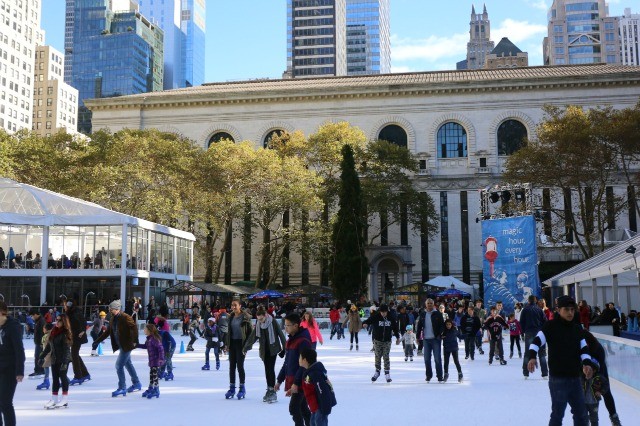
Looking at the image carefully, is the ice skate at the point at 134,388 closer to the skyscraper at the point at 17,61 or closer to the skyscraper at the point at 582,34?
the skyscraper at the point at 17,61

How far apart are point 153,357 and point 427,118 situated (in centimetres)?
5637

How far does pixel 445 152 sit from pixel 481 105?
17.2ft

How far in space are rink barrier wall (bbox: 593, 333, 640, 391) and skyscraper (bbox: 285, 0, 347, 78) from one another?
13206 centimetres

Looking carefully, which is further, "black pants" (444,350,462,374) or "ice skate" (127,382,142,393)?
"black pants" (444,350,462,374)

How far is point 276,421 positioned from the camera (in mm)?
10586

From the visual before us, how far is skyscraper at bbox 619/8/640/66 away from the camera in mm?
165375

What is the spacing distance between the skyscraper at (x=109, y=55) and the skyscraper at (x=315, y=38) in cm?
3896

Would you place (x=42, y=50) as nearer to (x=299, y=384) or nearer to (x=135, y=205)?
(x=135, y=205)

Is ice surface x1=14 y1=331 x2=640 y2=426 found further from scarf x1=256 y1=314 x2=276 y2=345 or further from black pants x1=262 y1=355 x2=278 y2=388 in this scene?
scarf x1=256 y1=314 x2=276 y2=345

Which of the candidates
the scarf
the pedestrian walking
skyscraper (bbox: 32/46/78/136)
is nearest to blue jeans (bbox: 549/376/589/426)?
the scarf

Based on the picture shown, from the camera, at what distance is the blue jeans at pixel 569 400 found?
7.86 metres

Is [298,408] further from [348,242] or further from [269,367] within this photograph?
[348,242]

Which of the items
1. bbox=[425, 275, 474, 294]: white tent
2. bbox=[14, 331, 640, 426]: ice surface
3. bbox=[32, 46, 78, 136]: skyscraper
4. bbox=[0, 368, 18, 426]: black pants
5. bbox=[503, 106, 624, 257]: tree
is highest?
bbox=[32, 46, 78, 136]: skyscraper

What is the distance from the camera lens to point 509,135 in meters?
66.0
